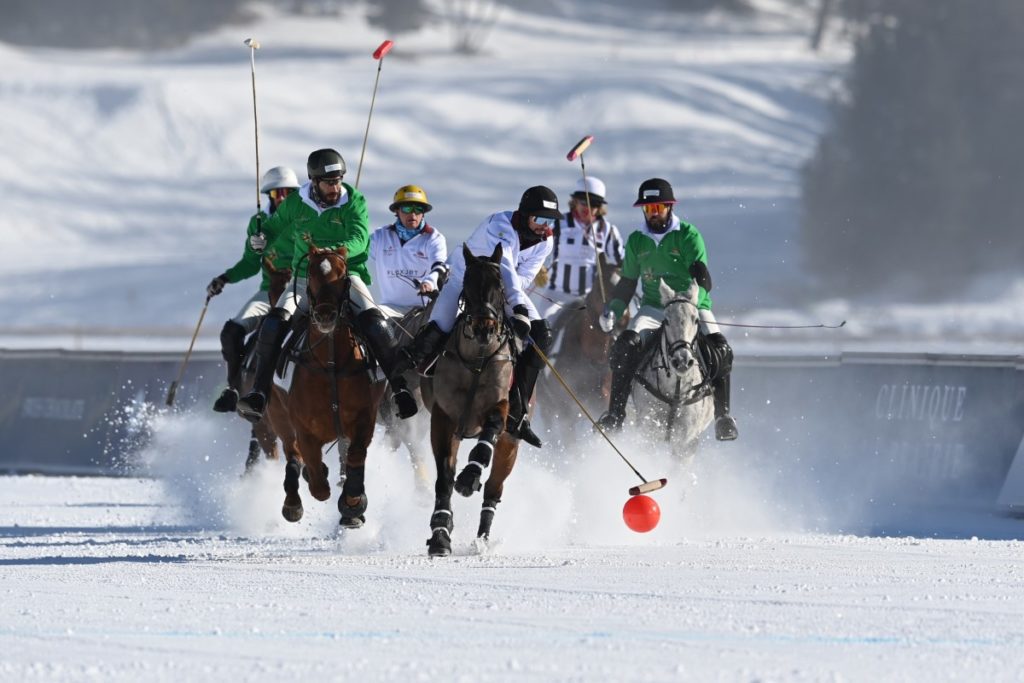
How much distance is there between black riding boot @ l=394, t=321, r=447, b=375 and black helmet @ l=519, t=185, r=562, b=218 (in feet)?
3.20

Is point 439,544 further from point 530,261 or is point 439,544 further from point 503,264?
point 530,261

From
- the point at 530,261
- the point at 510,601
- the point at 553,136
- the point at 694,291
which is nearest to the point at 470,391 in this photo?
the point at 530,261

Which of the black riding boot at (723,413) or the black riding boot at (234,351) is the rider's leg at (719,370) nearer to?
the black riding boot at (723,413)

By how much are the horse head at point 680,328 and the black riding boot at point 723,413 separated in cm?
49

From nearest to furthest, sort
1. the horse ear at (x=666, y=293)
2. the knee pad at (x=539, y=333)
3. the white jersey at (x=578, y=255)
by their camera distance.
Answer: the knee pad at (x=539, y=333)
the horse ear at (x=666, y=293)
the white jersey at (x=578, y=255)

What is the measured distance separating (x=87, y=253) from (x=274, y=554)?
159 feet

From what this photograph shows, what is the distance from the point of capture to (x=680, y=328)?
16.0 meters

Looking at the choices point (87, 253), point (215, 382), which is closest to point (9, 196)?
point (87, 253)

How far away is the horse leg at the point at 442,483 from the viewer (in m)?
12.8

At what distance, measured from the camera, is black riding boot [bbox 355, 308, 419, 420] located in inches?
518

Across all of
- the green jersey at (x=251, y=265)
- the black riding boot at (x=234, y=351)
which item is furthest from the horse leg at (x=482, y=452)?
the green jersey at (x=251, y=265)

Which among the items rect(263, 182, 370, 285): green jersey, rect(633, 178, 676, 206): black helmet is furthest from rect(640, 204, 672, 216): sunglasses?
rect(263, 182, 370, 285): green jersey

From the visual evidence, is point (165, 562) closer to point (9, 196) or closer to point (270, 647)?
point (270, 647)

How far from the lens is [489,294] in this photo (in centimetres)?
1236
